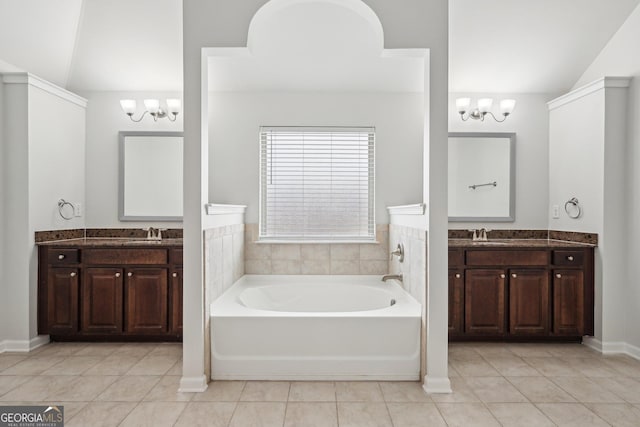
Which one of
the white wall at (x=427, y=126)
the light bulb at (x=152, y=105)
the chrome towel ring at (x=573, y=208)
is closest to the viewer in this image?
the white wall at (x=427, y=126)

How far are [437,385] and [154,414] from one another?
1706 millimetres

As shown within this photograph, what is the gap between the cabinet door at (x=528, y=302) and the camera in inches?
143

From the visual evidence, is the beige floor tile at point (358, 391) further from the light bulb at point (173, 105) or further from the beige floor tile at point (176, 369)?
the light bulb at point (173, 105)

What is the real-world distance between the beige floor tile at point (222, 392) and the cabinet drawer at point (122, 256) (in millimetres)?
1302

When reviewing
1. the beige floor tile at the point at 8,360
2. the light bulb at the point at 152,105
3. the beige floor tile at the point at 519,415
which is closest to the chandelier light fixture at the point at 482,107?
the beige floor tile at the point at 519,415

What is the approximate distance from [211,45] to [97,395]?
7.54 feet

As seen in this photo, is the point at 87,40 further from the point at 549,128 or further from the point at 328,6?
the point at 549,128

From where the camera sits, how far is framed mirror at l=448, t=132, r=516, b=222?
424 centimetres

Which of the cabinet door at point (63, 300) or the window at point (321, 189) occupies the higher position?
the window at point (321, 189)

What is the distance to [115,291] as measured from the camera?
3607mm

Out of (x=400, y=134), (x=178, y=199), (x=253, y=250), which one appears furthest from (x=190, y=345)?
(x=400, y=134)

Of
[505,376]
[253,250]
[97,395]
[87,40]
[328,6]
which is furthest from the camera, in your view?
[253,250]

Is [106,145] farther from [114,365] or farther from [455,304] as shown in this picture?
[455,304]

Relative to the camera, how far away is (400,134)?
13.7ft
